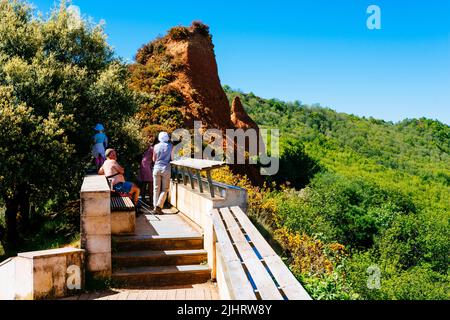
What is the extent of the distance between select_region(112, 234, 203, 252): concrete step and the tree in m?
3.66

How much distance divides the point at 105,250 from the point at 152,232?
1753mm

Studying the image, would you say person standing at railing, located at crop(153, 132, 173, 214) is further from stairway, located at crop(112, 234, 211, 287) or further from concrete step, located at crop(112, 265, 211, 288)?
concrete step, located at crop(112, 265, 211, 288)

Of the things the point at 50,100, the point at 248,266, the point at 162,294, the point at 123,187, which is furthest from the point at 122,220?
the point at 50,100

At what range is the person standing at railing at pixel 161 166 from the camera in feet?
33.6

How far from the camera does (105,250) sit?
7.02 meters

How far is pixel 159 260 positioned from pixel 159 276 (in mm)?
456

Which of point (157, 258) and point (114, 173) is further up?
point (114, 173)

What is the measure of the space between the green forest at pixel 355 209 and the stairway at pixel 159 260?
1.62m

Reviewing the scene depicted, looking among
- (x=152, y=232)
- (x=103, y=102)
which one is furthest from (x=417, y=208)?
(x=152, y=232)

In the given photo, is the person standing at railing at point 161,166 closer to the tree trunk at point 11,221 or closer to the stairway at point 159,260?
the stairway at point 159,260

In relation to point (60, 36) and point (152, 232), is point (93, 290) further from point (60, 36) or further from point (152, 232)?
point (60, 36)

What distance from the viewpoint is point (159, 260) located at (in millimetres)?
7656

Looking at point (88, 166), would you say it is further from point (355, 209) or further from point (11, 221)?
point (355, 209)

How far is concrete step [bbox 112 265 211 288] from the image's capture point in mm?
7098
